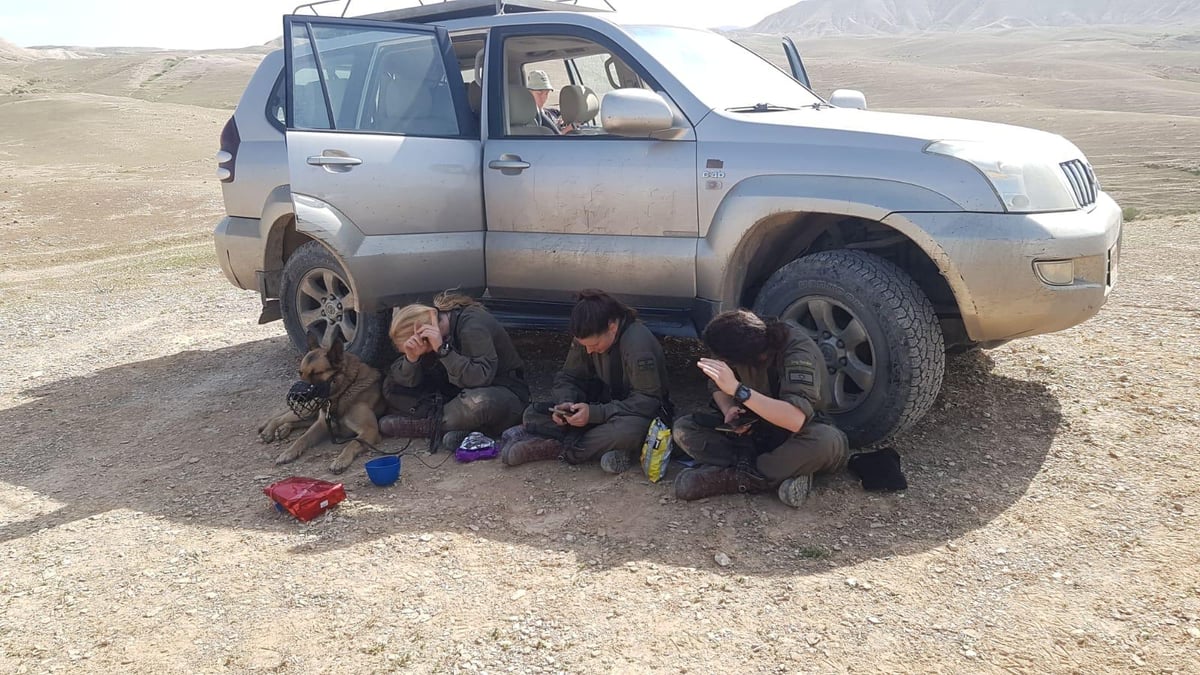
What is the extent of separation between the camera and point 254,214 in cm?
580

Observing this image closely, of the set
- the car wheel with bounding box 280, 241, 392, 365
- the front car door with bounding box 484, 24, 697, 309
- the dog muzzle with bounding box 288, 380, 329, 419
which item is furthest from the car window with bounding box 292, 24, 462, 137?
the dog muzzle with bounding box 288, 380, 329, 419

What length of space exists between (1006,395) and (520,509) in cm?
266

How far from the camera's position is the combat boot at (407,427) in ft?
16.3

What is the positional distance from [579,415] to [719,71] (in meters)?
2.00

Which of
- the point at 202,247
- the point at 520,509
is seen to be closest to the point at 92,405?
the point at 520,509

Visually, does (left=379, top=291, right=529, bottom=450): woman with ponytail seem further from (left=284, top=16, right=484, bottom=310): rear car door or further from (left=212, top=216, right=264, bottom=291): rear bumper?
(left=212, top=216, right=264, bottom=291): rear bumper

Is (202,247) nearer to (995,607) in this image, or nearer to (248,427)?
(248,427)

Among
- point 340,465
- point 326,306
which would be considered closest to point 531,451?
point 340,465

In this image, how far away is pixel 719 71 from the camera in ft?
16.4

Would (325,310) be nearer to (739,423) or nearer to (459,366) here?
(459,366)

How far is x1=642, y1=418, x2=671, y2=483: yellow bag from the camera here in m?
4.20

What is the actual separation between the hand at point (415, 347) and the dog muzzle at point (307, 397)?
0.47 meters

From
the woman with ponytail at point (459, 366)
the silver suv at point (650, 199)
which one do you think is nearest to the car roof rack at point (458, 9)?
the silver suv at point (650, 199)

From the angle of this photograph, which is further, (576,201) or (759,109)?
(576,201)
